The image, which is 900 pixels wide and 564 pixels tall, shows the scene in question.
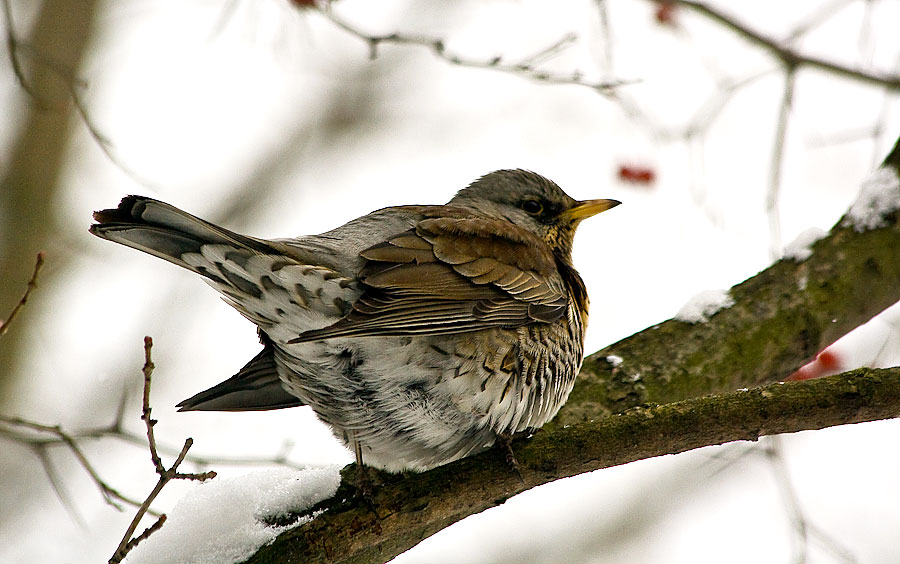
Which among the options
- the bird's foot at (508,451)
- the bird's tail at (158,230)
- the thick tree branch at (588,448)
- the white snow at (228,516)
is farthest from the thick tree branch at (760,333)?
the bird's tail at (158,230)

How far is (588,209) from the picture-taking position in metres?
4.79

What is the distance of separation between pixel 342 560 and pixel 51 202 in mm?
5621

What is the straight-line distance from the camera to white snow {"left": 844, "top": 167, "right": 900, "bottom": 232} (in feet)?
15.4

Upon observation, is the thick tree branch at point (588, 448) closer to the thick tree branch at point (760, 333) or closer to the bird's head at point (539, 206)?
the thick tree branch at point (760, 333)

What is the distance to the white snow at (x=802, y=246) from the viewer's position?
4633 millimetres

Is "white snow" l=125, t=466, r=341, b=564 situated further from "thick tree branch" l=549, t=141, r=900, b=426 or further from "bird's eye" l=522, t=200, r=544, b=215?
"bird's eye" l=522, t=200, r=544, b=215

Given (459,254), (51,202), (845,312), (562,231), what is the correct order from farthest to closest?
1. (51,202)
2. (562,231)
3. (845,312)
4. (459,254)

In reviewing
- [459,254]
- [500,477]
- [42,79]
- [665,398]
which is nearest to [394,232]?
[459,254]

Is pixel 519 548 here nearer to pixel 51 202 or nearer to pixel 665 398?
pixel 665 398

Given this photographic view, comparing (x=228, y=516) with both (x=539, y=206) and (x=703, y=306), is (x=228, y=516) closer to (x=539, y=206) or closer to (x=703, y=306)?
(x=539, y=206)

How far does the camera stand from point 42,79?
22.6ft

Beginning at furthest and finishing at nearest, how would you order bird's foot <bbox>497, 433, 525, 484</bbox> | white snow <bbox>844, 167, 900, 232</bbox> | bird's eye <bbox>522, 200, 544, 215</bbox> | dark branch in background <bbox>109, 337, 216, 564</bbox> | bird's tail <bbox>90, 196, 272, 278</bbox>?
bird's eye <bbox>522, 200, 544, 215</bbox> → white snow <bbox>844, 167, 900, 232</bbox> → bird's foot <bbox>497, 433, 525, 484</bbox> → bird's tail <bbox>90, 196, 272, 278</bbox> → dark branch in background <bbox>109, 337, 216, 564</bbox>

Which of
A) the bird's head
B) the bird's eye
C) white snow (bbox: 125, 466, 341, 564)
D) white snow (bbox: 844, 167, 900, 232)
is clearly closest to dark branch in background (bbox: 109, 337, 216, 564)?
white snow (bbox: 125, 466, 341, 564)

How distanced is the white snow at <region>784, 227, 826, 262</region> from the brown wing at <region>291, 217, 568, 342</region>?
1.43 meters
